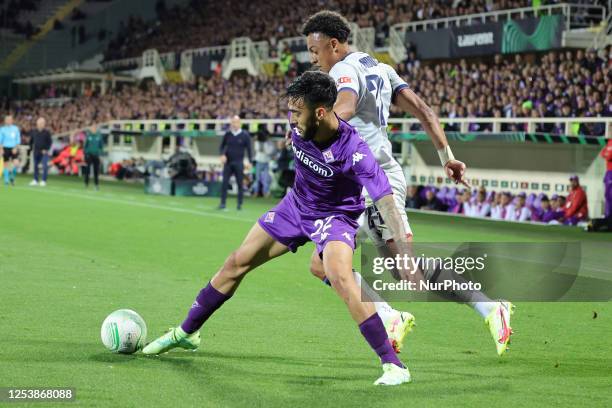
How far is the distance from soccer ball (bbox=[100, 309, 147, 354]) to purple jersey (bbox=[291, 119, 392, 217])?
1.52m

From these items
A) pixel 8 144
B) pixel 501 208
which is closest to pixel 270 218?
pixel 501 208

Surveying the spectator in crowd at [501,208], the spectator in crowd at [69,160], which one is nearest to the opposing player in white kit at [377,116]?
the spectator in crowd at [501,208]

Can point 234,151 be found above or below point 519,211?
above

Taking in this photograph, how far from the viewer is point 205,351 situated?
723 cm

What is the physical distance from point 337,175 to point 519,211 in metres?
17.2

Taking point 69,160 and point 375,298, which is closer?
point 375,298

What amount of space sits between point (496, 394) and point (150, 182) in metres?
25.7

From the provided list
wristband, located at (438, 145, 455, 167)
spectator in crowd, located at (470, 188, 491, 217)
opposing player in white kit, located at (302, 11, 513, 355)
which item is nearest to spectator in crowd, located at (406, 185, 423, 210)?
spectator in crowd, located at (470, 188, 491, 217)

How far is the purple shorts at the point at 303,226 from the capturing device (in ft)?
20.7

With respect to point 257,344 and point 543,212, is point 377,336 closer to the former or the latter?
point 257,344

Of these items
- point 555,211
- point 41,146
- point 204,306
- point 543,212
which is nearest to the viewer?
point 204,306

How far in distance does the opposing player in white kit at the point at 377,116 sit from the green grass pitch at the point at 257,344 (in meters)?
0.36

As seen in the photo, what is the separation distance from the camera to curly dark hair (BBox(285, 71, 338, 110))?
6074mm

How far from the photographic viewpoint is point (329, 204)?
6434mm
